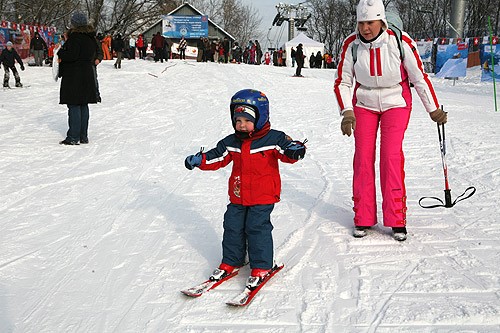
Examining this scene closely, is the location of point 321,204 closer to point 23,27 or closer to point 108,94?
point 108,94

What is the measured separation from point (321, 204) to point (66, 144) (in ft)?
15.3

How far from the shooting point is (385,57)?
13.1 feet

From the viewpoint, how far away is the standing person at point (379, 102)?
156 inches

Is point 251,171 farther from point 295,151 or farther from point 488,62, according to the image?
point 488,62

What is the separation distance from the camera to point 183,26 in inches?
1700

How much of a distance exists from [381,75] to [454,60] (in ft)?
63.7

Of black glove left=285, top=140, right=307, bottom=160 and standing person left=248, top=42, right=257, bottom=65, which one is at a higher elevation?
standing person left=248, top=42, right=257, bottom=65

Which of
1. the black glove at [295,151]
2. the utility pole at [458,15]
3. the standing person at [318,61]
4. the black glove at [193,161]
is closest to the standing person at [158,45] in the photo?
the standing person at [318,61]

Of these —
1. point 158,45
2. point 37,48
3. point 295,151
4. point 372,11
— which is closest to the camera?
point 295,151

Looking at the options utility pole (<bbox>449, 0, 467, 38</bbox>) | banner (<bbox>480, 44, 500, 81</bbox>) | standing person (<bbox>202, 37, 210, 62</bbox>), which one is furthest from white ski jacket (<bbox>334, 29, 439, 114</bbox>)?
standing person (<bbox>202, 37, 210, 62</bbox>)

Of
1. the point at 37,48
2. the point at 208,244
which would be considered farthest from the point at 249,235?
the point at 37,48

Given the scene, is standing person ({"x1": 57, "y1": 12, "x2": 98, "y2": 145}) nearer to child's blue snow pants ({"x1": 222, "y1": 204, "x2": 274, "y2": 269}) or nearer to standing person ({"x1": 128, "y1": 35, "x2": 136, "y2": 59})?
child's blue snow pants ({"x1": 222, "y1": 204, "x2": 274, "y2": 269})

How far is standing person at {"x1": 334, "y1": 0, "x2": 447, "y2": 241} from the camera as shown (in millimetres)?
3959

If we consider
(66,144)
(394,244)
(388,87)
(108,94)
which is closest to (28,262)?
(394,244)
